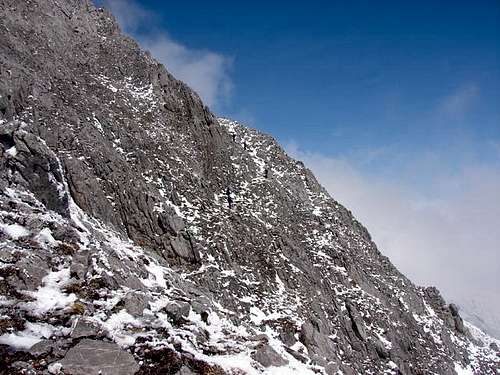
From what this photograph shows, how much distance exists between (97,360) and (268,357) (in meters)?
7.44

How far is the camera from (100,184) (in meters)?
33.1

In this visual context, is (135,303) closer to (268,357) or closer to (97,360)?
(97,360)

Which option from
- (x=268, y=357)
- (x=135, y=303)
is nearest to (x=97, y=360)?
(x=135, y=303)

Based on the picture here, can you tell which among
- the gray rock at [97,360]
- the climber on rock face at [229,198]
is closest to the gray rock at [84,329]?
the gray rock at [97,360]

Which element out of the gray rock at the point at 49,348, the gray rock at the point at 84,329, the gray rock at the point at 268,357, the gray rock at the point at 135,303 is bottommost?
the gray rock at the point at 49,348

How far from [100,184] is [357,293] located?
2841cm

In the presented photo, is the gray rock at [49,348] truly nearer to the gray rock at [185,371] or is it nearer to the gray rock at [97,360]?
the gray rock at [97,360]

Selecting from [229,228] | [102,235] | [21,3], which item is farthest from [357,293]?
[21,3]

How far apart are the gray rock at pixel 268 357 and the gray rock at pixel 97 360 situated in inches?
227

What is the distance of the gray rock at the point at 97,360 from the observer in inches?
474

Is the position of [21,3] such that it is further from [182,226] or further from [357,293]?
[357,293]

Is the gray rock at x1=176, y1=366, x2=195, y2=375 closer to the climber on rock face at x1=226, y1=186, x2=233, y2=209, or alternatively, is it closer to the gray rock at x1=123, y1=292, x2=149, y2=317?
the gray rock at x1=123, y1=292, x2=149, y2=317

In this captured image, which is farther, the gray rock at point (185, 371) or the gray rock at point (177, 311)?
the gray rock at point (177, 311)

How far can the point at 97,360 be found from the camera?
12.6m
